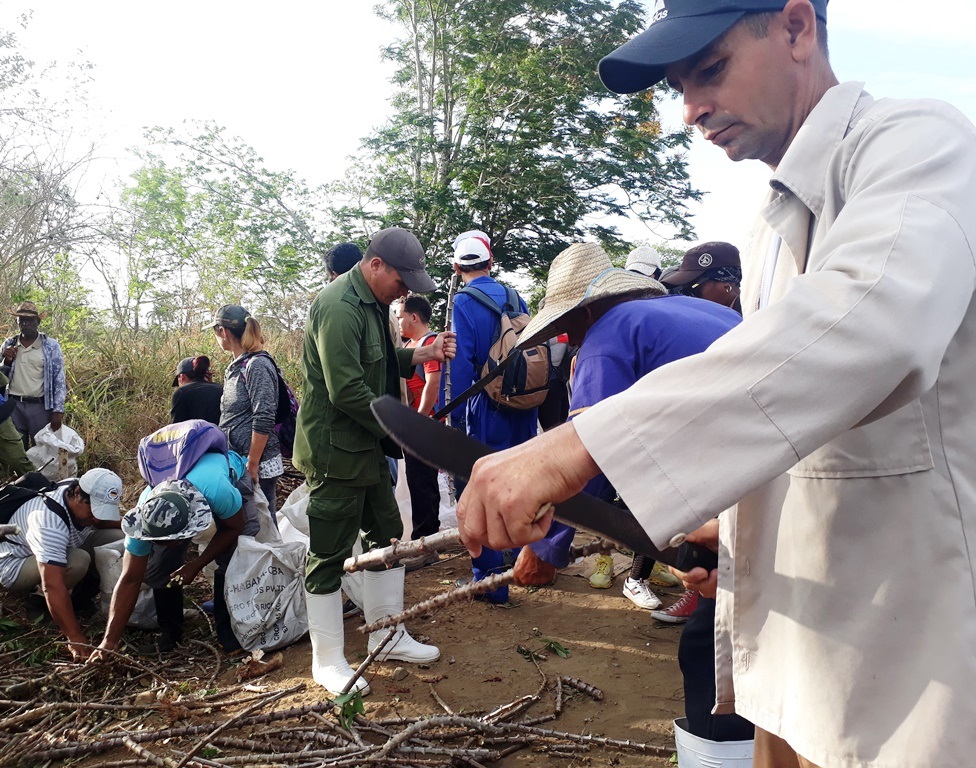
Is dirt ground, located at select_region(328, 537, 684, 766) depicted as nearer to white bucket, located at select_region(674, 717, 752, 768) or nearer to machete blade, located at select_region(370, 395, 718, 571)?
white bucket, located at select_region(674, 717, 752, 768)

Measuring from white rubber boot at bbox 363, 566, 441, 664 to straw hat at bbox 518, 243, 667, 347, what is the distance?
2.20 metres

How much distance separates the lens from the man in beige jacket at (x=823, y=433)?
31.5 inches

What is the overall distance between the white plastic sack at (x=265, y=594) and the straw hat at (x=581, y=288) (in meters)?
2.58

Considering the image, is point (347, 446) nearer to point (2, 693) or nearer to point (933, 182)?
point (2, 693)

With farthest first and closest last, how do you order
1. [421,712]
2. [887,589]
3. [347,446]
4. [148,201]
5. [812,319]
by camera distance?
1. [148,201]
2. [347,446]
3. [421,712]
4. [887,589]
5. [812,319]

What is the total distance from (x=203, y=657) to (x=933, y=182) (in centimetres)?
440

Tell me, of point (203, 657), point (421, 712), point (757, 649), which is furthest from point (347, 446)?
point (757, 649)

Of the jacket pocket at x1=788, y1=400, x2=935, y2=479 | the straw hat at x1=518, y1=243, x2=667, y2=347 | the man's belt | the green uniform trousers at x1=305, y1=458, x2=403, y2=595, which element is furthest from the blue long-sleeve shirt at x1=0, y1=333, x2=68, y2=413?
the jacket pocket at x1=788, y1=400, x2=935, y2=479

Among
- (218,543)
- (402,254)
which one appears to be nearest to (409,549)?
(402,254)

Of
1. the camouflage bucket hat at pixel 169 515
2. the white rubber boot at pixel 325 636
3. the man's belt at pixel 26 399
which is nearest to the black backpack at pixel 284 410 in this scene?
the camouflage bucket hat at pixel 169 515

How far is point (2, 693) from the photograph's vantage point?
136 inches

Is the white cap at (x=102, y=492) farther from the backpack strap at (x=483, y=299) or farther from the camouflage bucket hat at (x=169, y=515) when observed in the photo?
the backpack strap at (x=483, y=299)

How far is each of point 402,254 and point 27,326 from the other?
5.81 m

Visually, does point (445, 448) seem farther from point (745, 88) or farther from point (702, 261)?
point (702, 261)
